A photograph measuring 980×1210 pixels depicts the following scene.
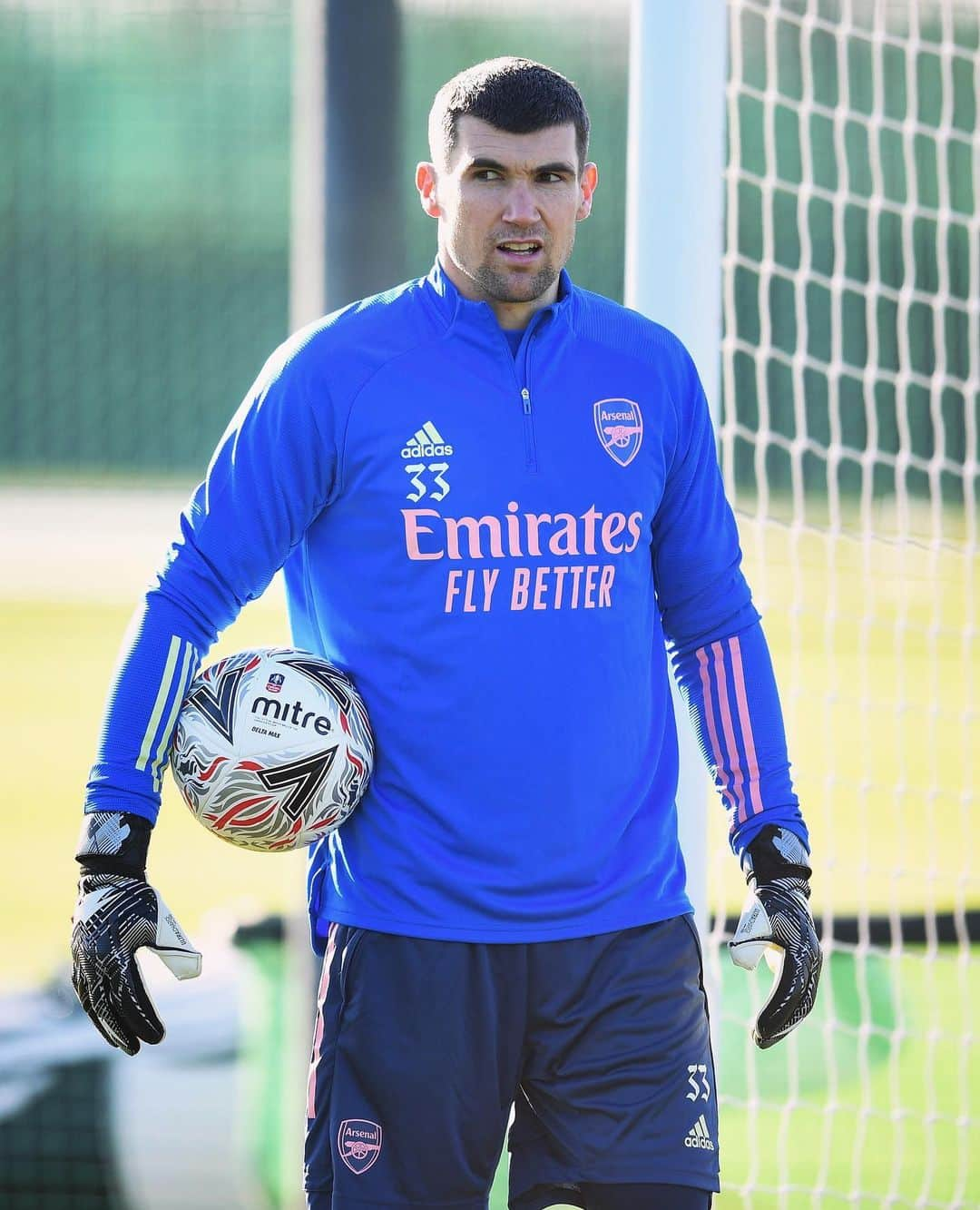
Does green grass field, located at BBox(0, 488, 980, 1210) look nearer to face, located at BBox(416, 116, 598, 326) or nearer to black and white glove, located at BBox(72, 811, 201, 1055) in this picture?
black and white glove, located at BBox(72, 811, 201, 1055)

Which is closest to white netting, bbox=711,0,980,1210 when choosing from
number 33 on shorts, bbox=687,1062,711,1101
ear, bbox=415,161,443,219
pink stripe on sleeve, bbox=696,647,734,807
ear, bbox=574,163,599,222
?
pink stripe on sleeve, bbox=696,647,734,807

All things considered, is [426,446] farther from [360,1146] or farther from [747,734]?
[360,1146]

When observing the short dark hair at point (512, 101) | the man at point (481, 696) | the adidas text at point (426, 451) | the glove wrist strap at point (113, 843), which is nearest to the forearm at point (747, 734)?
the man at point (481, 696)

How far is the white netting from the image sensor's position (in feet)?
12.4

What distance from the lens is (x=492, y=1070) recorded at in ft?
7.38

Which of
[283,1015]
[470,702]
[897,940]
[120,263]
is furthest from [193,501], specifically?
[120,263]

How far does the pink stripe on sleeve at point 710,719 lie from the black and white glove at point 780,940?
126mm

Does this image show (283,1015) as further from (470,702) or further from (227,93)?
(227,93)

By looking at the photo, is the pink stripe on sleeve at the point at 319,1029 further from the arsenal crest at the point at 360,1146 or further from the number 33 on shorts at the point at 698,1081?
the number 33 on shorts at the point at 698,1081

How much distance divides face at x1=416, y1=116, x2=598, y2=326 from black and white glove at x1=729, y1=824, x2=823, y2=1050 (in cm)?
88

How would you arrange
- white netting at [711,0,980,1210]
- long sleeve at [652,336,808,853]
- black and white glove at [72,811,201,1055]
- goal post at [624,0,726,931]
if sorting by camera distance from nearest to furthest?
black and white glove at [72,811,201,1055] → long sleeve at [652,336,808,853] → goal post at [624,0,726,931] → white netting at [711,0,980,1210]

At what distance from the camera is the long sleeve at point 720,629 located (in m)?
2.42

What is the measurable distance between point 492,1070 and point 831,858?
5.49ft

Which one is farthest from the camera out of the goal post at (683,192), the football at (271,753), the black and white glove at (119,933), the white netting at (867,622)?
the white netting at (867,622)
